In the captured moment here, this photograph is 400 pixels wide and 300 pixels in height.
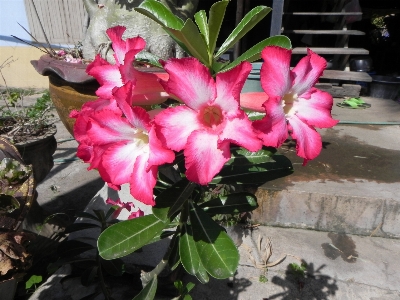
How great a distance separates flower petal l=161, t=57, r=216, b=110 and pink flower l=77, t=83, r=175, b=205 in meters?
0.09

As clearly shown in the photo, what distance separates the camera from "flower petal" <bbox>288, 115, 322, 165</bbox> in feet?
2.24

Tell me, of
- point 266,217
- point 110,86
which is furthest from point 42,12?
point 110,86

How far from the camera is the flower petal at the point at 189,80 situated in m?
0.61

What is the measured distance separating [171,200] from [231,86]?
14.9 inches

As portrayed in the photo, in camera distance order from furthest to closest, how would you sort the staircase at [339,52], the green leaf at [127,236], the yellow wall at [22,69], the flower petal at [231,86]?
the yellow wall at [22,69] → the staircase at [339,52] → the green leaf at [127,236] → the flower petal at [231,86]

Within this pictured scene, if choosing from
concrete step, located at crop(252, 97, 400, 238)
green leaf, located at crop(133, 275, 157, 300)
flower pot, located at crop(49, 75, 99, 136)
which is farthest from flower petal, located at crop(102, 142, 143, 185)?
concrete step, located at crop(252, 97, 400, 238)

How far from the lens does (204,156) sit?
2.02ft

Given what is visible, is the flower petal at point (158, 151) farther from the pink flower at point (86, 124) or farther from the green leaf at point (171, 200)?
the green leaf at point (171, 200)

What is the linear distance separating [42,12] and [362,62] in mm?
5312

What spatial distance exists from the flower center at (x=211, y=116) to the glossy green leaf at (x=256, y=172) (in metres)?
0.35

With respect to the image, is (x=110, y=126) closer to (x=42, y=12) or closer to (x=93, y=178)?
(x=93, y=178)

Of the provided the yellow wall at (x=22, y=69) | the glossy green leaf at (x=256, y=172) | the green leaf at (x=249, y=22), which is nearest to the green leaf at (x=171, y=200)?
the glossy green leaf at (x=256, y=172)

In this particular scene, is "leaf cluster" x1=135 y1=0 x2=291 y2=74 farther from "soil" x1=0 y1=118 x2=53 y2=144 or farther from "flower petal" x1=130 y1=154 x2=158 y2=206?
"soil" x1=0 y1=118 x2=53 y2=144

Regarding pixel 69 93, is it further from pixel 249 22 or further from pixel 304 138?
pixel 304 138
